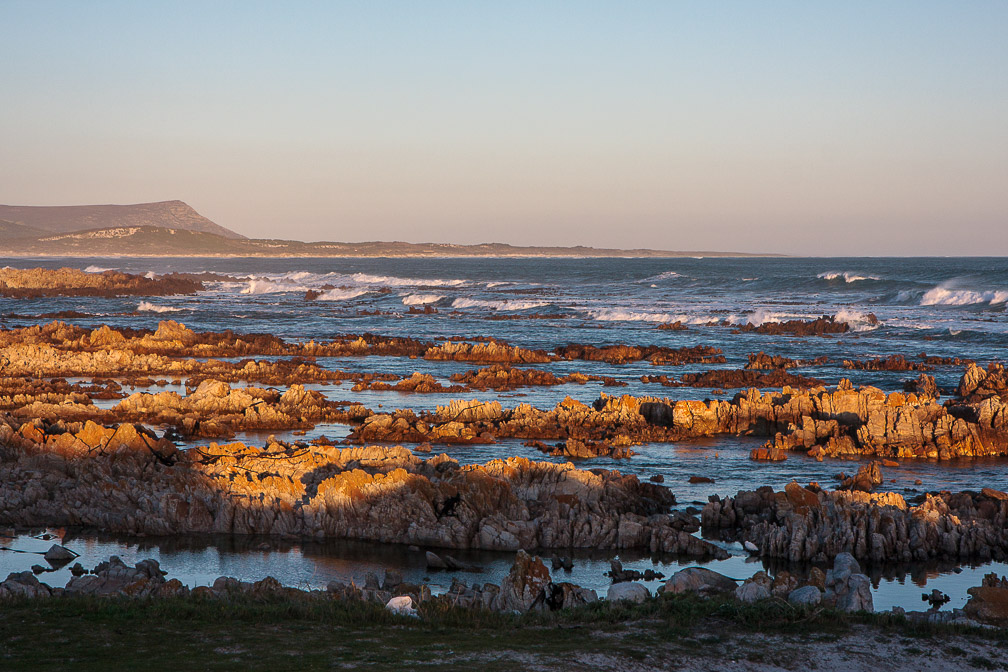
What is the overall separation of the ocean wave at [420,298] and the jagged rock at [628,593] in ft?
248

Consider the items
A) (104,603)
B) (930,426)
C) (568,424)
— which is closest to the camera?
(104,603)

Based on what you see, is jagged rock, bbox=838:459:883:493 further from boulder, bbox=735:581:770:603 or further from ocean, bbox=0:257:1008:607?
boulder, bbox=735:581:770:603

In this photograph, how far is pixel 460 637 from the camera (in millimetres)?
9805

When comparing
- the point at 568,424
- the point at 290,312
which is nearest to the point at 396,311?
the point at 290,312

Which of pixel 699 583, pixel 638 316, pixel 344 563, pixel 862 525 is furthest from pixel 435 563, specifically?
pixel 638 316

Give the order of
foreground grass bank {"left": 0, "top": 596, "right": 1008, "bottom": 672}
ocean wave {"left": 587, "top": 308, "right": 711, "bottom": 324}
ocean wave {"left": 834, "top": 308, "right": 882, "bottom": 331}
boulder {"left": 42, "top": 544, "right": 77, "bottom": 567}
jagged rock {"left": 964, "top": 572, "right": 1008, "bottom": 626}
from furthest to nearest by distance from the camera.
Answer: ocean wave {"left": 587, "top": 308, "right": 711, "bottom": 324}
ocean wave {"left": 834, "top": 308, "right": 882, "bottom": 331}
boulder {"left": 42, "top": 544, "right": 77, "bottom": 567}
jagged rock {"left": 964, "top": 572, "right": 1008, "bottom": 626}
foreground grass bank {"left": 0, "top": 596, "right": 1008, "bottom": 672}

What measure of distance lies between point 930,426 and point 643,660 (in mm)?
15026

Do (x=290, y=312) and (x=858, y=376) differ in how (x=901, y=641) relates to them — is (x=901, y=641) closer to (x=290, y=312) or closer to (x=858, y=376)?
(x=858, y=376)

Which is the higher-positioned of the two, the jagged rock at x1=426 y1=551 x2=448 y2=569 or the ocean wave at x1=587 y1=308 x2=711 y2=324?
the ocean wave at x1=587 y1=308 x2=711 y2=324

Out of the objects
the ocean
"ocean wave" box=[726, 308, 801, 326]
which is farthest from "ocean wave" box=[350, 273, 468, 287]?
"ocean wave" box=[726, 308, 801, 326]

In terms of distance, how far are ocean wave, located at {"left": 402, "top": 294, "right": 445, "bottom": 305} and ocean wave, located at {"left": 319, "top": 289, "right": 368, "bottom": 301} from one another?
5947mm

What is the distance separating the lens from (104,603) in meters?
10.5

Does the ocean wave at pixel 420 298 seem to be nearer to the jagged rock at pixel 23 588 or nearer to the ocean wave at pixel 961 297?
the ocean wave at pixel 961 297

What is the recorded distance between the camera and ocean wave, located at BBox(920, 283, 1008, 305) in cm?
6725
